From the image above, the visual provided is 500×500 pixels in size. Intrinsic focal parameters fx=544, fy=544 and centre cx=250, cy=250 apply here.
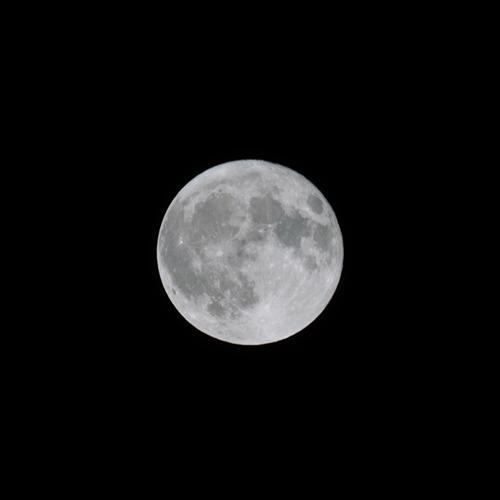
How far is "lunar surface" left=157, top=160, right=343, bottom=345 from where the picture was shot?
15.3 ft

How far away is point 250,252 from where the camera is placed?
182 inches

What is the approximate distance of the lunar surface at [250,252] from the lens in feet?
15.3

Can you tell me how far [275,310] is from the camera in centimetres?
482

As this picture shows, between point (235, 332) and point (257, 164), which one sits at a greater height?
point (257, 164)

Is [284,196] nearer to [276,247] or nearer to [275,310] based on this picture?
[276,247]

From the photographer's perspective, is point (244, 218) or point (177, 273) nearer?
point (244, 218)

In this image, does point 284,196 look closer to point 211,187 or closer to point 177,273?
point 211,187

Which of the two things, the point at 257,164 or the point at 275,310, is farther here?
the point at 257,164

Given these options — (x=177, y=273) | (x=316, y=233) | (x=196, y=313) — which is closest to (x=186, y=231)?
(x=177, y=273)

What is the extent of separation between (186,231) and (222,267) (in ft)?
1.65

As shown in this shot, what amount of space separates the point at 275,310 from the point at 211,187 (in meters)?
1.26

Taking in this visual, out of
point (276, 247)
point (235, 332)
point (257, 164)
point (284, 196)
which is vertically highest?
point (257, 164)

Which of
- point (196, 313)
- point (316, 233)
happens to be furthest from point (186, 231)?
point (316, 233)

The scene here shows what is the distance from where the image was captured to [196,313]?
5.06 metres
